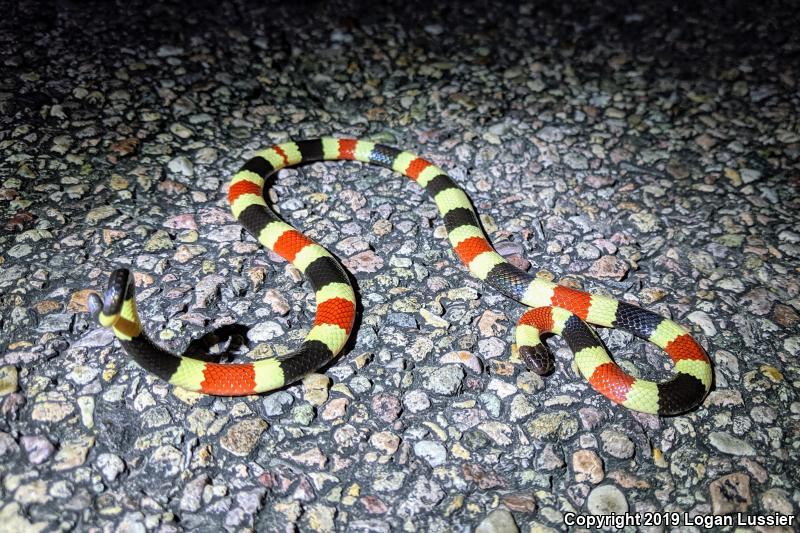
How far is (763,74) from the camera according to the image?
6086 millimetres

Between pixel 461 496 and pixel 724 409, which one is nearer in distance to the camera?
pixel 461 496

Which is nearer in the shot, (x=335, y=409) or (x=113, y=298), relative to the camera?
(x=113, y=298)

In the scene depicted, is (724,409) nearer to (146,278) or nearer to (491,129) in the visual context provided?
(491,129)

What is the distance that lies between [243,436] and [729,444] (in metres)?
2.37

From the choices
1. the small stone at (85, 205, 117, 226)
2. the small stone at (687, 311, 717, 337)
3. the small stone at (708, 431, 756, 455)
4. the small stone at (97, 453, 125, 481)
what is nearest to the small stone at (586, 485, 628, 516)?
the small stone at (708, 431, 756, 455)

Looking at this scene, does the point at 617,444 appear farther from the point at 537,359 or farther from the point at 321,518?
Result: the point at 321,518

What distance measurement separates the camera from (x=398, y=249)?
4285 millimetres

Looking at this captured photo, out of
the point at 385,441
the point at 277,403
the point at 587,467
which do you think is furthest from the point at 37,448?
the point at 587,467

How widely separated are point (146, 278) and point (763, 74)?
561 cm

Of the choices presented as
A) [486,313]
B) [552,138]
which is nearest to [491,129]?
[552,138]

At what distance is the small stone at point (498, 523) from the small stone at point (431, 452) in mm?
343

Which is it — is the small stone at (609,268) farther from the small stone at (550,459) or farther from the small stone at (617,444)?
the small stone at (550,459)

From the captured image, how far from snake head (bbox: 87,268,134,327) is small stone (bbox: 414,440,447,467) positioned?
1.50 metres

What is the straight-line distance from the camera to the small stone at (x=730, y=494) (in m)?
3.01
